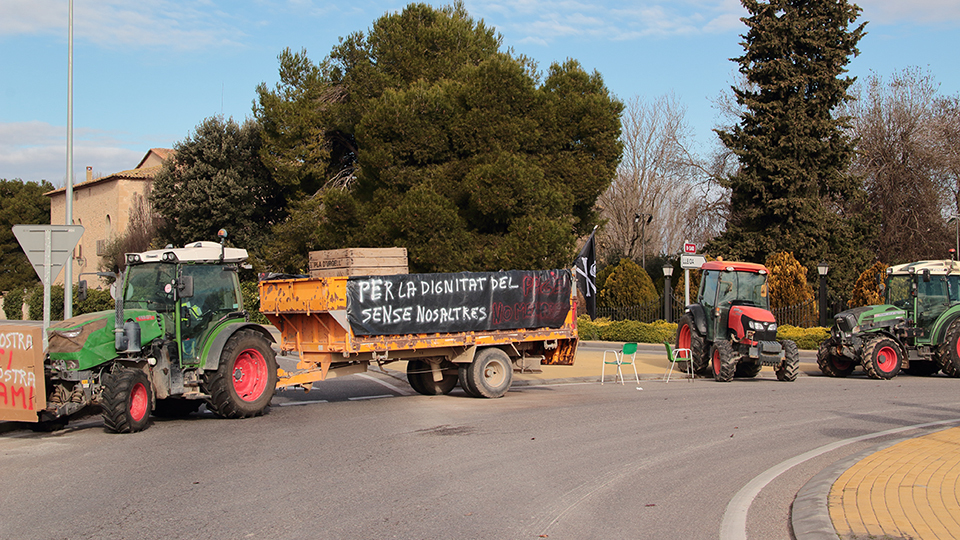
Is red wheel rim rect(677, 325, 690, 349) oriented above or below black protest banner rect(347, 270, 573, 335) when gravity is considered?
below

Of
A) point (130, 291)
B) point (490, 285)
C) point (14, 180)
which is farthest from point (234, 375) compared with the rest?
point (14, 180)

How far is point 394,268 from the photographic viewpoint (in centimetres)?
1433

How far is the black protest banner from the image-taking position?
43.9ft

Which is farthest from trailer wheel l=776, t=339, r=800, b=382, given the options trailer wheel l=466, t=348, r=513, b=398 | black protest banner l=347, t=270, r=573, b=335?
trailer wheel l=466, t=348, r=513, b=398

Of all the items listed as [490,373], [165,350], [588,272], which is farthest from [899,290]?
[165,350]

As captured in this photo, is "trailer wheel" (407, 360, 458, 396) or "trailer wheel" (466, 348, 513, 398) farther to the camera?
"trailer wheel" (407, 360, 458, 396)

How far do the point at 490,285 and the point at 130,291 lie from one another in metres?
6.08

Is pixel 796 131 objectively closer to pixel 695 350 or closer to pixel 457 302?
pixel 695 350

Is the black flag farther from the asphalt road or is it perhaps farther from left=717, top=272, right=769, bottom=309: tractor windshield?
the asphalt road

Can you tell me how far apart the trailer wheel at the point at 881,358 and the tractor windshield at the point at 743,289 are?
240cm

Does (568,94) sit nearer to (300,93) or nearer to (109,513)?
(300,93)

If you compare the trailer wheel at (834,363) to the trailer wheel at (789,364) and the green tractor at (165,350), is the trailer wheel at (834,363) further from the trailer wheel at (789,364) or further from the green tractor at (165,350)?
the green tractor at (165,350)

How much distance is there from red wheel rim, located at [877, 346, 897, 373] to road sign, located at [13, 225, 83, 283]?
Answer: 16437 mm

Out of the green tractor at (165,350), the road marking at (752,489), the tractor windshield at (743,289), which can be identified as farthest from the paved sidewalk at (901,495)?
the tractor windshield at (743,289)
